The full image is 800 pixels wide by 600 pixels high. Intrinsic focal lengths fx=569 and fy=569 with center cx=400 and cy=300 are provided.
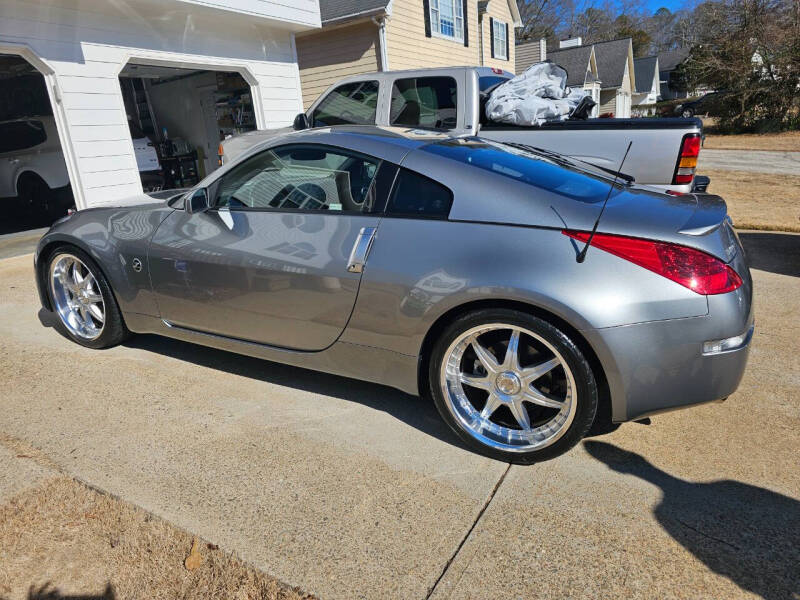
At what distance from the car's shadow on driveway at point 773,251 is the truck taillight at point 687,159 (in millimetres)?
921

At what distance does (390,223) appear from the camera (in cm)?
282

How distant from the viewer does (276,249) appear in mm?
3088

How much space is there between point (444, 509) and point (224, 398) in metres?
1.64

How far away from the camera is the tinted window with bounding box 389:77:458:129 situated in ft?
21.4

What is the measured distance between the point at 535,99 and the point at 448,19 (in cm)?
1269

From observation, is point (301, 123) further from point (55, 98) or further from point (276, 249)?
point (276, 249)

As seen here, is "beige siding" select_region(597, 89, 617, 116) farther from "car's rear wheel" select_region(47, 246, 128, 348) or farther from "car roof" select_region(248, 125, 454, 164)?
"car's rear wheel" select_region(47, 246, 128, 348)

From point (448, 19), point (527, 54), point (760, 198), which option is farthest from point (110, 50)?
point (527, 54)

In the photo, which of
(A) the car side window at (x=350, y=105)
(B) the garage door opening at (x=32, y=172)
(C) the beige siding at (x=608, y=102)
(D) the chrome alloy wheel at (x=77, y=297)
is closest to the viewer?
(D) the chrome alloy wheel at (x=77, y=297)

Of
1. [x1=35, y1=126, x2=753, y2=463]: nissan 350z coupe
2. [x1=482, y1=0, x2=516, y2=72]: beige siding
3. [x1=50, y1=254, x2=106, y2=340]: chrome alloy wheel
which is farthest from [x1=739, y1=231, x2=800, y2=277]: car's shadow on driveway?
[x1=482, y1=0, x2=516, y2=72]: beige siding

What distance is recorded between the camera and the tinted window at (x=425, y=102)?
6.51m

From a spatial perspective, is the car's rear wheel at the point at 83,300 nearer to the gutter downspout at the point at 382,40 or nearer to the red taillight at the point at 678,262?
the red taillight at the point at 678,262

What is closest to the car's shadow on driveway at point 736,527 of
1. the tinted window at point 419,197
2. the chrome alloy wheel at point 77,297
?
the tinted window at point 419,197

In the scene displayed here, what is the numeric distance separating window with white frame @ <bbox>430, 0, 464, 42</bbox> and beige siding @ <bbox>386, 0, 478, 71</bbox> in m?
0.23
